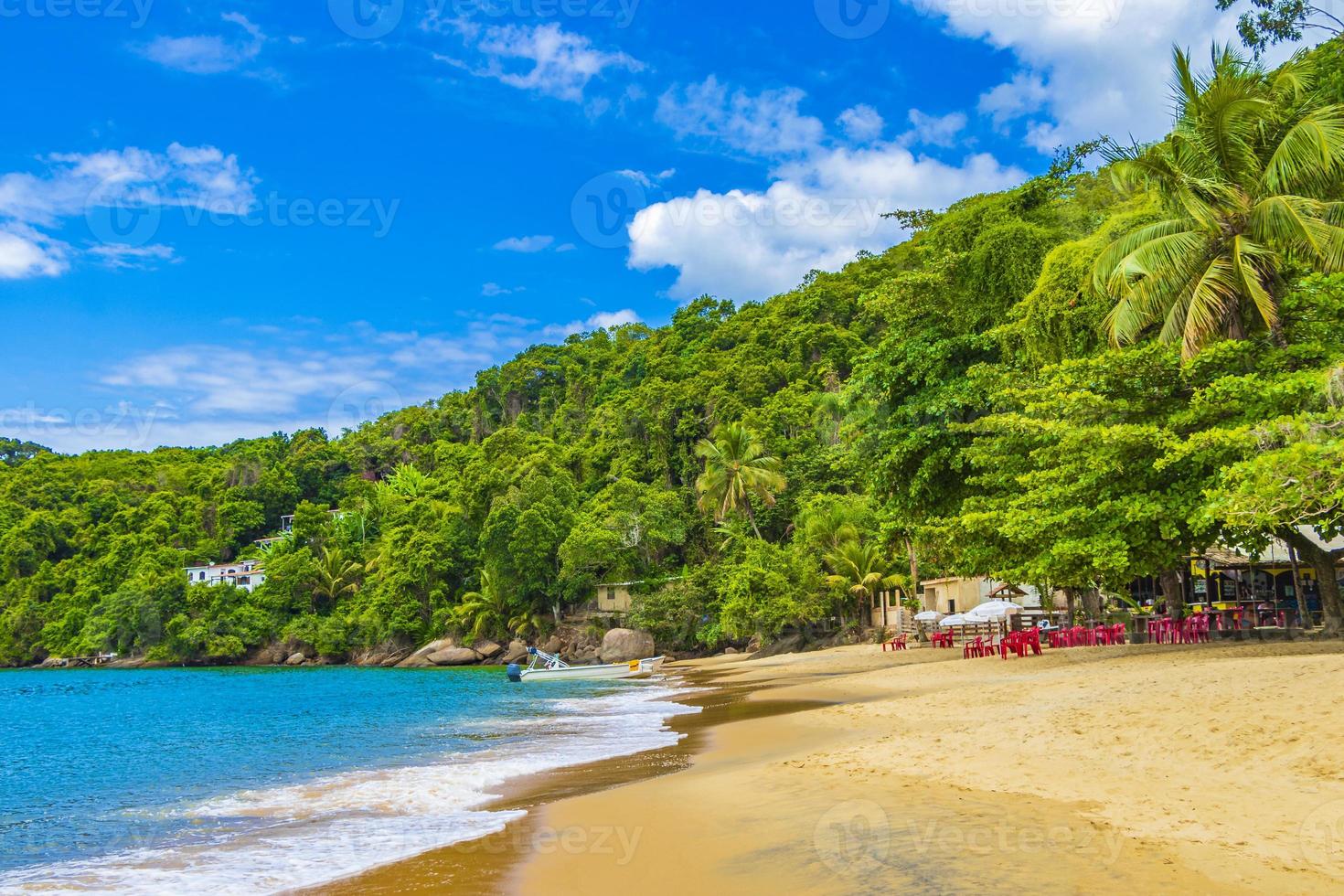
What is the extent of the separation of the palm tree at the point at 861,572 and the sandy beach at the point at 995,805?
27415 millimetres

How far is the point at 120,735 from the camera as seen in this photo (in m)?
25.2

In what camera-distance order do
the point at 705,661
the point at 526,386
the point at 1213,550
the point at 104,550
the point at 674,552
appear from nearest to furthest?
the point at 1213,550 → the point at 705,661 → the point at 674,552 → the point at 104,550 → the point at 526,386

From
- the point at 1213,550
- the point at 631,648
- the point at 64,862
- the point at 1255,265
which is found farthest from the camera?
the point at 631,648

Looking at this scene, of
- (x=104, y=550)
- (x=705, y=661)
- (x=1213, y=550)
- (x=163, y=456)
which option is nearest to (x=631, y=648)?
(x=705, y=661)

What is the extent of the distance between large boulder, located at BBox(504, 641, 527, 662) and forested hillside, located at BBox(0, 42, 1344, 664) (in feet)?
4.69

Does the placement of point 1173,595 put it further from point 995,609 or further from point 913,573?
point 913,573

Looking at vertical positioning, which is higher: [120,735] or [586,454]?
[586,454]

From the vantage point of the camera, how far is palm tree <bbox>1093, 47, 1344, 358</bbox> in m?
14.7

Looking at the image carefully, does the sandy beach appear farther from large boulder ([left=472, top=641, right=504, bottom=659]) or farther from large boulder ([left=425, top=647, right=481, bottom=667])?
large boulder ([left=425, top=647, right=481, bottom=667])

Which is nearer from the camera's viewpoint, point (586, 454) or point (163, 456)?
point (586, 454)

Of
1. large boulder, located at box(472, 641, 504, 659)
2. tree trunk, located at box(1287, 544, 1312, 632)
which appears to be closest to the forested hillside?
large boulder, located at box(472, 641, 504, 659)

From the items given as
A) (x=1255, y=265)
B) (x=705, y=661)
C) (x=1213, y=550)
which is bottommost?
(x=705, y=661)

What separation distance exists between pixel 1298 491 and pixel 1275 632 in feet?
29.7

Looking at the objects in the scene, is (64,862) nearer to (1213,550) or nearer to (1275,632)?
(1275,632)
